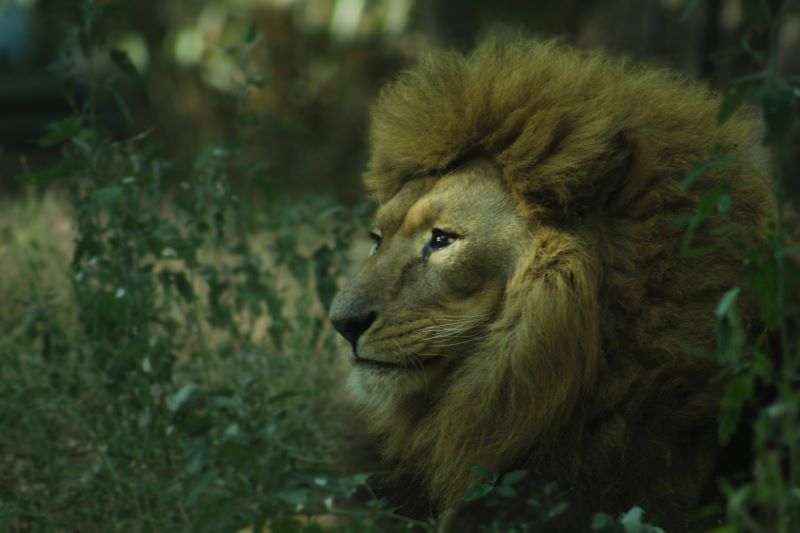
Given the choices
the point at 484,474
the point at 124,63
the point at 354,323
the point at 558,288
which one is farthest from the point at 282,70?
the point at 484,474

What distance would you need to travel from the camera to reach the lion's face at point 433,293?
350 cm

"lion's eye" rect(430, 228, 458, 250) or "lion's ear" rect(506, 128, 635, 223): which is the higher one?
"lion's ear" rect(506, 128, 635, 223)

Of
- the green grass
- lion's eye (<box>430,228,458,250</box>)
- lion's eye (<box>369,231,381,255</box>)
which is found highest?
lion's eye (<box>430,228,458,250</box>)

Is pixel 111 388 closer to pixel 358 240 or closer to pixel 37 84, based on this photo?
pixel 358 240

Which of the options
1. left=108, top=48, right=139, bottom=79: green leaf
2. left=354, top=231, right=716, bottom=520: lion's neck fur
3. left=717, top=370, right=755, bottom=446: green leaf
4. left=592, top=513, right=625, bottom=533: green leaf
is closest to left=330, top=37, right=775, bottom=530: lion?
left=354, top=231, right=716, bottom=520: lion's neck fur

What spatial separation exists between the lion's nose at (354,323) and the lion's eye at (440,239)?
1.00 feet

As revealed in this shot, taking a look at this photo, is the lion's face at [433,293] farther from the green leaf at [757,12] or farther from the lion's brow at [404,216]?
the green leaf at [757,12]

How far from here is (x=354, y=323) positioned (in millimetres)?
3504

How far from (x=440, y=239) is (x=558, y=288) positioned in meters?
0.46

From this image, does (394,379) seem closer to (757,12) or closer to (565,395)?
(565,395)

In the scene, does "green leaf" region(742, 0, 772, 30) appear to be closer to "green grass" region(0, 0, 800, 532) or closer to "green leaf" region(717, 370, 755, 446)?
"green grass" region(0, 0, 800, 532)

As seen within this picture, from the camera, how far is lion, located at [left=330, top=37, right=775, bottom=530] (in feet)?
10.9

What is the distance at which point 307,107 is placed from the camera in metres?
12.2

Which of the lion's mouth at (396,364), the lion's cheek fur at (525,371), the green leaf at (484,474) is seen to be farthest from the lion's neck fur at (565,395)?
the green leaf at (484,474)
